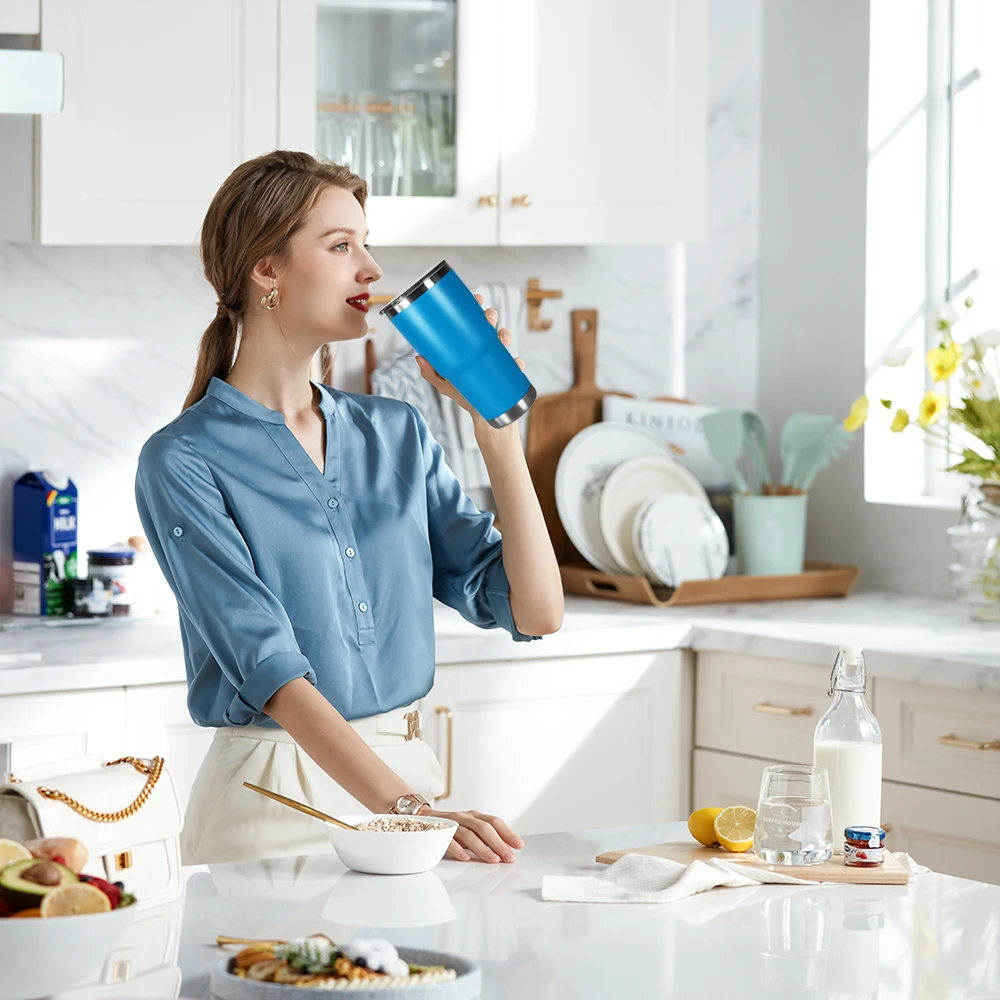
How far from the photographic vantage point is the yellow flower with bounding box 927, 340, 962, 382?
9.71ft

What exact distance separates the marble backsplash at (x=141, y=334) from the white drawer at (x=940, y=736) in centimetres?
117

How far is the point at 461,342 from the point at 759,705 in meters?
1.44

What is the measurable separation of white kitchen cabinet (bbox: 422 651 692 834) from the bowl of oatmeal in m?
1.25

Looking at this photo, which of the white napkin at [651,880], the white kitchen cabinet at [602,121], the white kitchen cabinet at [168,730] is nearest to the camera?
the white napkin at [651,880]

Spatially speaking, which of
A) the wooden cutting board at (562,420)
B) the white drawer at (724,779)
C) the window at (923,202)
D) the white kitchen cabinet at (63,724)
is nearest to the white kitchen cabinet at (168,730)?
the white kitchen cabinet at (63,724)

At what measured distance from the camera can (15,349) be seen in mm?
3043

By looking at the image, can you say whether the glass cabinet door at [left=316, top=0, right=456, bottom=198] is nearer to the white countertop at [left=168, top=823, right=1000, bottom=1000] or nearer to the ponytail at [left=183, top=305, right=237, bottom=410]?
the ponytail at [left=183, top=305, right=237, bottom=410]

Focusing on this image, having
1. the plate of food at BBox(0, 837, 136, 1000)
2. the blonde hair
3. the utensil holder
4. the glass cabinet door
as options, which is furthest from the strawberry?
the utensil holder

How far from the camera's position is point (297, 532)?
6.27 ft

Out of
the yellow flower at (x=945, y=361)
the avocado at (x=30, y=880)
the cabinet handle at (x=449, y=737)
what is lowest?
the cabinet handle at (x=449, y=737)

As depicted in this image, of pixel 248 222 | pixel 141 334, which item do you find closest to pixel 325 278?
pixel 248 222

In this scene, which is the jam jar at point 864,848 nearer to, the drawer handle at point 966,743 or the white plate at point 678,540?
the drawer handle at point 966,743

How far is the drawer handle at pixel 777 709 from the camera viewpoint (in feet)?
9.32

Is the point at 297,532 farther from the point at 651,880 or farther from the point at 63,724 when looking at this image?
the point at 63,724
